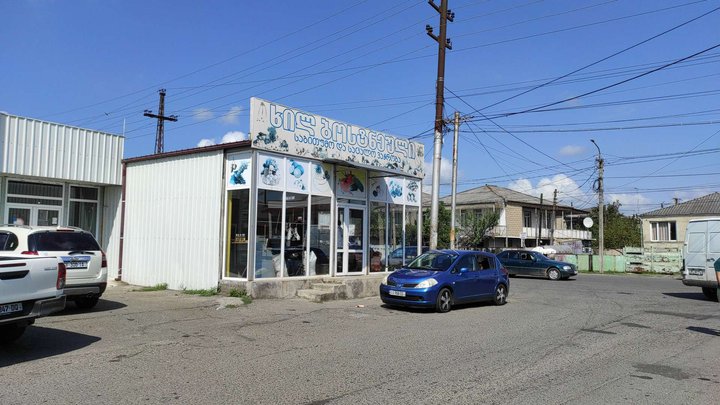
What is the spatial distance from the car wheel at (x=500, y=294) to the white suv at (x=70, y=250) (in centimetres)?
1022

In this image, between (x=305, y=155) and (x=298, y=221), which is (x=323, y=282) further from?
(x=305, y=155)

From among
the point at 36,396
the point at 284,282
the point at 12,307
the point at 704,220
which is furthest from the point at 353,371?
the point at 704,220

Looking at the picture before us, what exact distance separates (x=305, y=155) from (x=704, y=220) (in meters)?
13.2

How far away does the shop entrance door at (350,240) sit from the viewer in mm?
16984

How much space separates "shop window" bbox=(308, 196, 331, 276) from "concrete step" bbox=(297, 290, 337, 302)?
51.1 inches

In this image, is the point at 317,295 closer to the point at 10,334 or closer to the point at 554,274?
the point at 10,334

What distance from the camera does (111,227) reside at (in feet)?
57.1

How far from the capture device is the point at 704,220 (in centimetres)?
1717

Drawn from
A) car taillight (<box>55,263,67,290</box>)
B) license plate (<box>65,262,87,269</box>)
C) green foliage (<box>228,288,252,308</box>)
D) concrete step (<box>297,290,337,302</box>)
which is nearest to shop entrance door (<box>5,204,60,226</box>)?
license plate (<box>65,262,87,269</box>)

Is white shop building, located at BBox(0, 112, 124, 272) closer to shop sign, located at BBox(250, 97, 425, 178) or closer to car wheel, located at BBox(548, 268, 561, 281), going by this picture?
shop sign, located at BBox(250, 97, 425, 178)

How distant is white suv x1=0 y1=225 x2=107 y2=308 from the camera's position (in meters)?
10.3

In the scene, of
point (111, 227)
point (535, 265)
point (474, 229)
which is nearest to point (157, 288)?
point (111, 227)

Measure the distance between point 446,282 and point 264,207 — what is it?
5.36 metres

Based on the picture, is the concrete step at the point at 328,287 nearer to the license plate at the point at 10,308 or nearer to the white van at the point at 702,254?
the license plate at the point at 10,308
